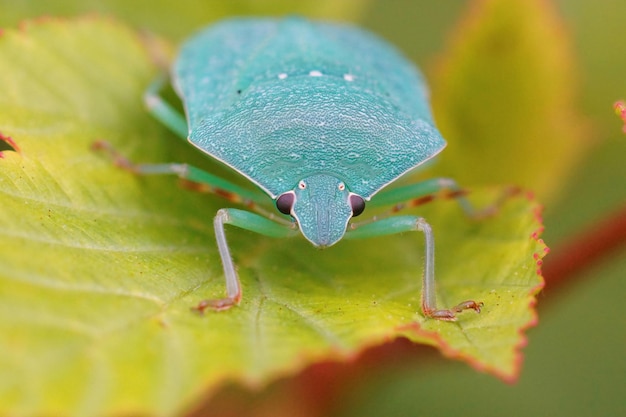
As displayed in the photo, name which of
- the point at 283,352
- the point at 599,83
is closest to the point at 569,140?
the point at 599,83

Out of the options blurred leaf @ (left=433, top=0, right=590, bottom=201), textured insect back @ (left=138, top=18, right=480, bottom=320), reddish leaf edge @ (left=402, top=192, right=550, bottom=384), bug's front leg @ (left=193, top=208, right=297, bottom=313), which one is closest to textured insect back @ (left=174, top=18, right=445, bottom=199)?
textured insect back @ (left=138, top=18, right=480, bottom=320)

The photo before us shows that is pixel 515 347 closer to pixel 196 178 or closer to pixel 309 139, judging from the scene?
pixel 309 139

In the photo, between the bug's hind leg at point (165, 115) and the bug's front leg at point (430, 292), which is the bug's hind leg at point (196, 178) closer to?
the bug's hind leg at point (165, 115)

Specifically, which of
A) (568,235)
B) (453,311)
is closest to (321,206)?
(453,311)

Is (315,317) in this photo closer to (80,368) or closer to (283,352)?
(283,352)

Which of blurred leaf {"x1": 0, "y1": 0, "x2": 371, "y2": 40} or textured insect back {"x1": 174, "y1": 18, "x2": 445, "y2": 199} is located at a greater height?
blurred leaf {"x1": 0, "y1": 0, "x2": 371, "y2": 40}

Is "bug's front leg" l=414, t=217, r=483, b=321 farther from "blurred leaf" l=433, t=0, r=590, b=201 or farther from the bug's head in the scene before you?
"blurred leaf" l=433, t=0, r=590, b=201

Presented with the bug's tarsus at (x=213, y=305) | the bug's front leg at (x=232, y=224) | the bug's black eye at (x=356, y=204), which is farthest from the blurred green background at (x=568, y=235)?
the bug's tarsus at (x=213, y=305)
